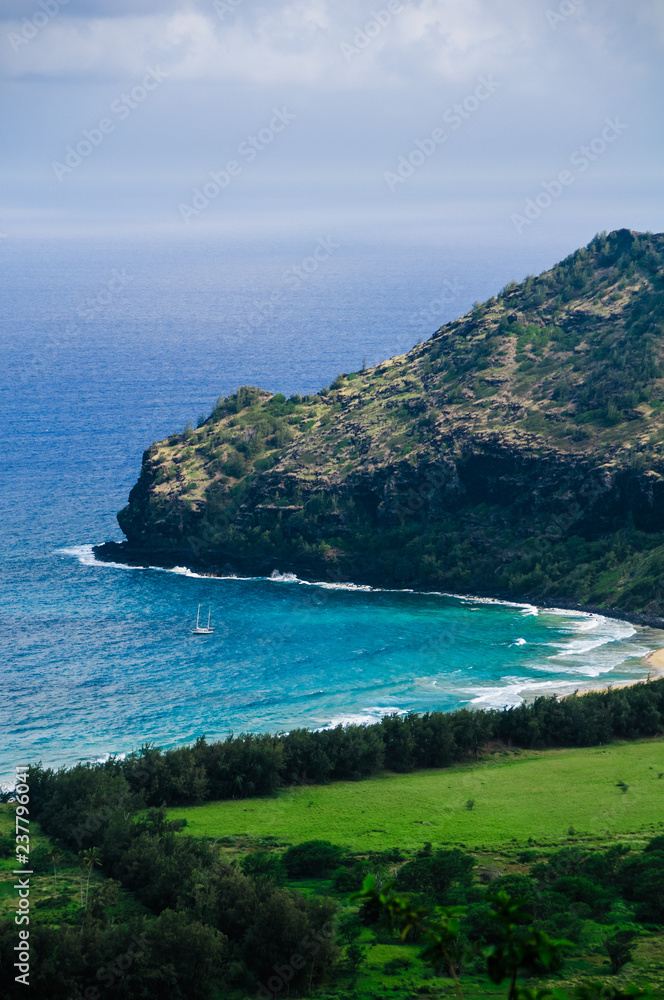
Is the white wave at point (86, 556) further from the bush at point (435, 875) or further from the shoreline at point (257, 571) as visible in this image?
the bush at point (435, 875)

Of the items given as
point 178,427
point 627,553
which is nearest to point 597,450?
Answer: point 627,553

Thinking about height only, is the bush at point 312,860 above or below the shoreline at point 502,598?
below

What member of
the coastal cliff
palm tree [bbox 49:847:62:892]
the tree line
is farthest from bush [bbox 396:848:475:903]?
the coastal cliff

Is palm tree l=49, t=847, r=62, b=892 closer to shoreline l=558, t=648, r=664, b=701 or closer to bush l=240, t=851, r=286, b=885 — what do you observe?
bush l=240, t=851, r=286, b=885

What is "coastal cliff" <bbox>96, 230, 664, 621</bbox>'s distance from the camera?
114 meters

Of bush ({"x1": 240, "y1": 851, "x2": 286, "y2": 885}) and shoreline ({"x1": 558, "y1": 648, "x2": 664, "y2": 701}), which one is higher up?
shoreline ({"x1": 558, "y1": 648, "x2": 664, "y2": 701})

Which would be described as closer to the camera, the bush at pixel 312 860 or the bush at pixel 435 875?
the bush at pixel 435 875

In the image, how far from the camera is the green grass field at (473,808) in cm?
5847

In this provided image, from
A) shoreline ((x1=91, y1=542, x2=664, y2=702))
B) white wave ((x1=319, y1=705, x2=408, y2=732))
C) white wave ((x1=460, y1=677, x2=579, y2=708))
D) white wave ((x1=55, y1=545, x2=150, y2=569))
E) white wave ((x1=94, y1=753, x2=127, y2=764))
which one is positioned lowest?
white wave ((x1=94, y1=753, x2=127, y2=764))

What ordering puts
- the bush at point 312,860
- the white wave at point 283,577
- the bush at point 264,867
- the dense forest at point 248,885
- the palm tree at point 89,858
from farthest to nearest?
the white wave at point 283,577, the bush at point 312,860, the bush at point 264,867, the palm tree at point 89,858, the dense forest at point 248,885

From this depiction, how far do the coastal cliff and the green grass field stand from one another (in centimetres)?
3962

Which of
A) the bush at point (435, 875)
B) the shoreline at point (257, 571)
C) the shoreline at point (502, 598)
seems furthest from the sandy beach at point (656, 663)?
the bush at point (435, 875)

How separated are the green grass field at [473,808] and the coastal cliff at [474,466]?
3962 cm

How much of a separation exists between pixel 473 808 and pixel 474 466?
67404 mm
